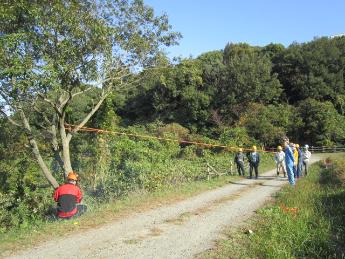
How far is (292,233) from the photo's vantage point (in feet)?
26.2

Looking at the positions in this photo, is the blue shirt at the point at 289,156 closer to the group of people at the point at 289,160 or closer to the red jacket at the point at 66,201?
the group of people at the point at 289,160

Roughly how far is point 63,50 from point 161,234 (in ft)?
33.4

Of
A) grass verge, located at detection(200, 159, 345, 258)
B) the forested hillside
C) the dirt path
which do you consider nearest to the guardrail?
the forested hillside

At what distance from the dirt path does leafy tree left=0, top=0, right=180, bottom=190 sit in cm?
698

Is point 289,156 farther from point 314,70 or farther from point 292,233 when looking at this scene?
point 314,70

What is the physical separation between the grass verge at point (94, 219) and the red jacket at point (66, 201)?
13.7 inches

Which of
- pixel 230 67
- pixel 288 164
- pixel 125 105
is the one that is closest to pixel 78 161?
pixel 288 164

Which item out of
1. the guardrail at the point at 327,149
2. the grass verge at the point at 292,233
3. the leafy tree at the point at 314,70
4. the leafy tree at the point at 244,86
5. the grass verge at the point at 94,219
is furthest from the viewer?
the leafy tree at the point at 314,70

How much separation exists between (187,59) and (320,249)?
50.2 ft

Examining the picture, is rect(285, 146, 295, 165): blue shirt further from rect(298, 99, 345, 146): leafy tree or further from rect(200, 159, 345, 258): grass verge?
rect(298, 99, 345, 146): leafy tree

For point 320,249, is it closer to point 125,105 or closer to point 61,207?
point 61,207

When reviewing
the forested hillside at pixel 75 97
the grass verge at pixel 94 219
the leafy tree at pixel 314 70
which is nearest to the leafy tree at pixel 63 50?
the forested hillside at pixel 75 97

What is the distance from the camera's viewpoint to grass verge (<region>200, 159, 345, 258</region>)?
7.00 metres

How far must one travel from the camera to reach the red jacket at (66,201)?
995 cm
